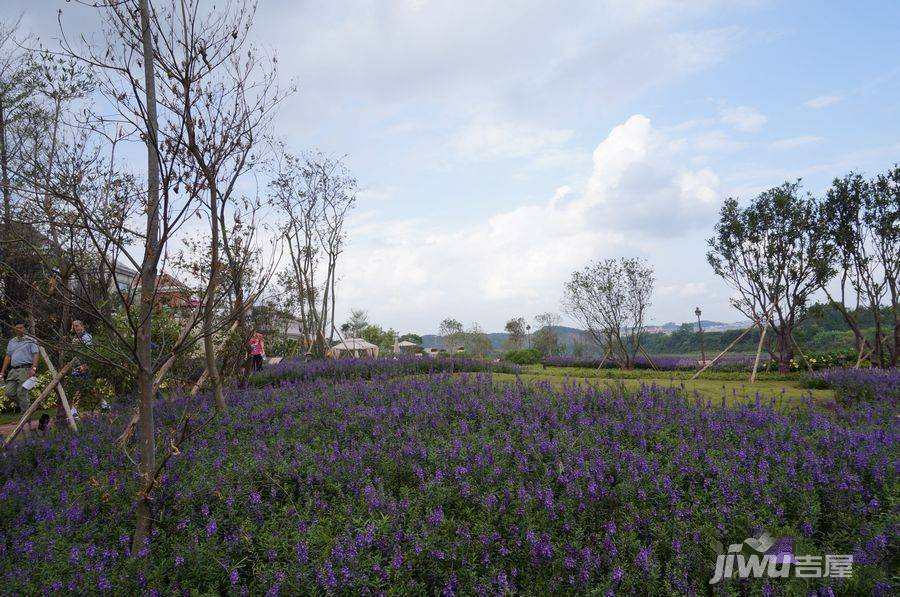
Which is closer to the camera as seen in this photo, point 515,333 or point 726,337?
point 726,337

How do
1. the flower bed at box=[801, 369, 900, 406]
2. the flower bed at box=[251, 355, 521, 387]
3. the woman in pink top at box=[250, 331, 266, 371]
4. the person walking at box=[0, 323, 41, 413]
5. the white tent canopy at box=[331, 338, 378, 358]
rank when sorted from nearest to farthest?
the flower bed at box=[801, 369, 900, 406] → the person walking at box=[0, 323, 41, 413] → the flower bed at box=[251, 355, 521, 387] → the woman in pink top at box=[250, 331, 266, 371] → the white tent canopy at box=[331, 338, 378, 358]

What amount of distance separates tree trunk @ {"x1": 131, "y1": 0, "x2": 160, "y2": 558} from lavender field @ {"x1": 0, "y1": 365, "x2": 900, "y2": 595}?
27 cm

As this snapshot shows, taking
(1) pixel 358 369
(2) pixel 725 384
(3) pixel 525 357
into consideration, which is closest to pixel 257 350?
(1) pixel 358 369

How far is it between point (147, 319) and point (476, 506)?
2.60 meters

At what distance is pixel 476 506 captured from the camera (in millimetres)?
3777

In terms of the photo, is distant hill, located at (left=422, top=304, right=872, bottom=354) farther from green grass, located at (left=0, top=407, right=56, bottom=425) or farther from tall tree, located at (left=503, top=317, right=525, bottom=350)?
green grass, located at (left=0, top=407, right=56, bottom=425)

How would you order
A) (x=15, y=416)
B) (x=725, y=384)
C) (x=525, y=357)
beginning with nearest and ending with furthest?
(x=725, y=384) < (x=15, y=416) < (x=525, y=357)

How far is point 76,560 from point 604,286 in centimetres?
1869

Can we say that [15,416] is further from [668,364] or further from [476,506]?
[668,364]

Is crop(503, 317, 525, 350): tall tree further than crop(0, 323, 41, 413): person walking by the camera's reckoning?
Yes

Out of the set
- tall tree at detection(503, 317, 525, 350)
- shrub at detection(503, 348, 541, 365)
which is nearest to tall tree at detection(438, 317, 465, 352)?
tall tree at detection(503, 317, 525, 350)

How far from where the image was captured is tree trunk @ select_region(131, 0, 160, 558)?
334 centimetres

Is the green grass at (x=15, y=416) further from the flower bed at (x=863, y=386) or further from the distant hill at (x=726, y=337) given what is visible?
the distant hill at (x=726, y=337)

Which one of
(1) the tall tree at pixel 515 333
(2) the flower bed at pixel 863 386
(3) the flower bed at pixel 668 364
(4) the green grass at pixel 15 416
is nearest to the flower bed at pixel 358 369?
(4) the green grass at pixel 15 416
